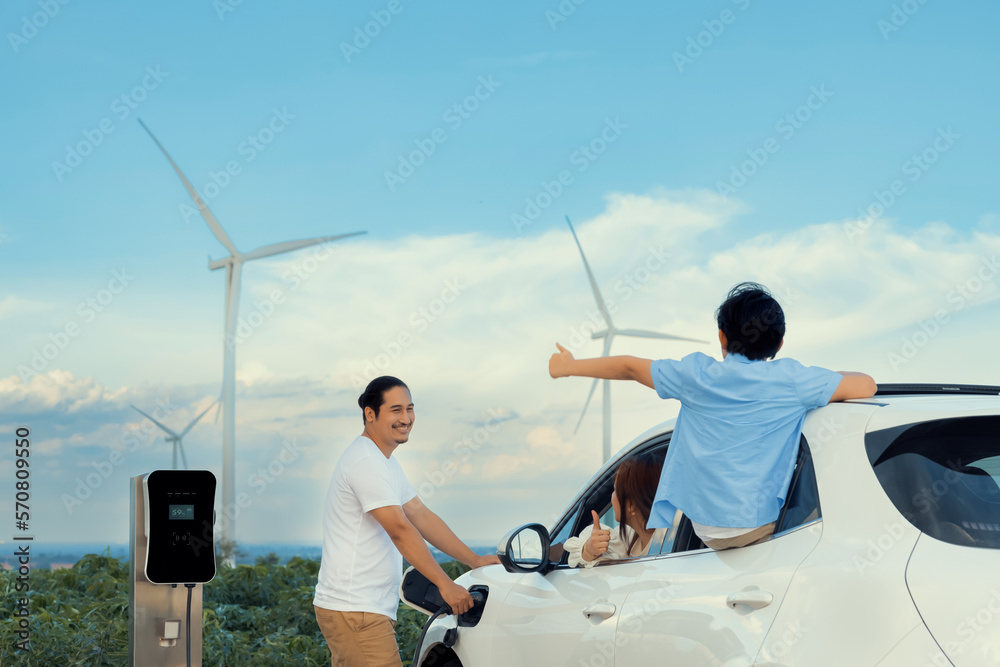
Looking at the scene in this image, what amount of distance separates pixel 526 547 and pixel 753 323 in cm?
132

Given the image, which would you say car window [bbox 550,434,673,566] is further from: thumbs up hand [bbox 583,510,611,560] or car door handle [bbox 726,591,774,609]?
car door handle [bbox 726,591,774,609]

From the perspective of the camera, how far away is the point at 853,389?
2836 mm

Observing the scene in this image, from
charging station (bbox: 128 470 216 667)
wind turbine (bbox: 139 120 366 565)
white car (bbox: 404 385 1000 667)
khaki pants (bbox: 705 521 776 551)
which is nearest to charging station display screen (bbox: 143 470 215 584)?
charging station (bbox: 128 470 216 667)

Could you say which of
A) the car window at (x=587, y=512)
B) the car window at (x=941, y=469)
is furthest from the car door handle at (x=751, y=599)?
the car window at (x=587, y=512)

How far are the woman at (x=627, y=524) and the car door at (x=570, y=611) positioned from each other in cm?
6

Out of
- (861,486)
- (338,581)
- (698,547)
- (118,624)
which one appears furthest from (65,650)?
(861,486)

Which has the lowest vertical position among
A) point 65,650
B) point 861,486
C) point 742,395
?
point 65,650

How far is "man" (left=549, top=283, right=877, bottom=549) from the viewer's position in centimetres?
283

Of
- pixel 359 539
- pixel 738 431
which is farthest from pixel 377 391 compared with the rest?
pixel 738 431

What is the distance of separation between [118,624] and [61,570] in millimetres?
3630

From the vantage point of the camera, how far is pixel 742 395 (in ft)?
9.53

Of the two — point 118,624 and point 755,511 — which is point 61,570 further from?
point 755,511

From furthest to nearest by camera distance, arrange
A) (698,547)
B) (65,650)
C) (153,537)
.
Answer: (65,650) < (153,537) < (698,547)

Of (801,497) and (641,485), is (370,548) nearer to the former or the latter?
(641,485)
